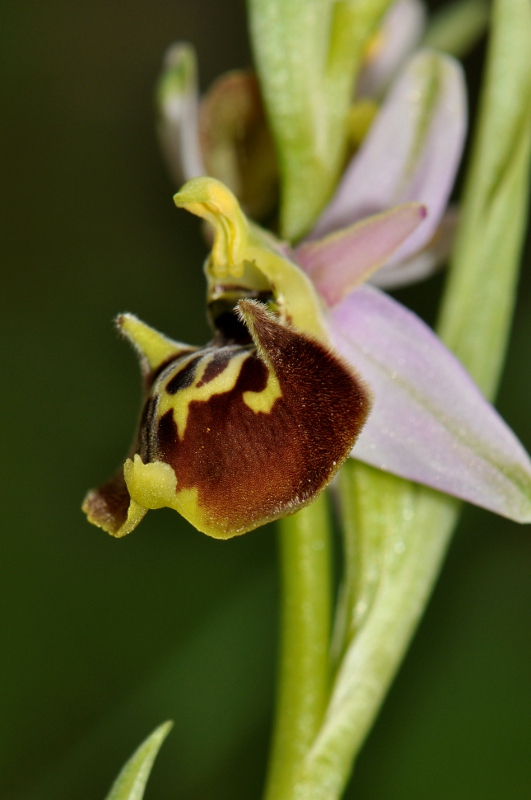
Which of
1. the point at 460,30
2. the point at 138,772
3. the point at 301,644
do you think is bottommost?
the point at 301,644

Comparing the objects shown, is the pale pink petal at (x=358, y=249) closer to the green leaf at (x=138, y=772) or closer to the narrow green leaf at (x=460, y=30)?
the green leaf at (x=138, y=772)

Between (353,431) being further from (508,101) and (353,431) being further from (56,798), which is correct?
(56,798)

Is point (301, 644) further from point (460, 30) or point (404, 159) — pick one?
point (460, 30)

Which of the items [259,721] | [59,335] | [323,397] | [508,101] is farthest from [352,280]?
[59,335]

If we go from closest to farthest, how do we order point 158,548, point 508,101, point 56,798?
point 508,101 < point 56,798 < point 158,548

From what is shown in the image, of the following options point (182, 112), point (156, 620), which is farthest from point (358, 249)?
point (156, 620)

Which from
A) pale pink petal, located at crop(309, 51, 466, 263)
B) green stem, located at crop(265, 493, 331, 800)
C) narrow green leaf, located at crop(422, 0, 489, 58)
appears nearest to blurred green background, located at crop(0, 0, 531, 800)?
green stem, located at crop(265, 493, 331, 800)

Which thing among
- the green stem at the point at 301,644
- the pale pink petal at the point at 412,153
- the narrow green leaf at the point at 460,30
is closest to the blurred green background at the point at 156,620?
the green stem at the point at 301,644
